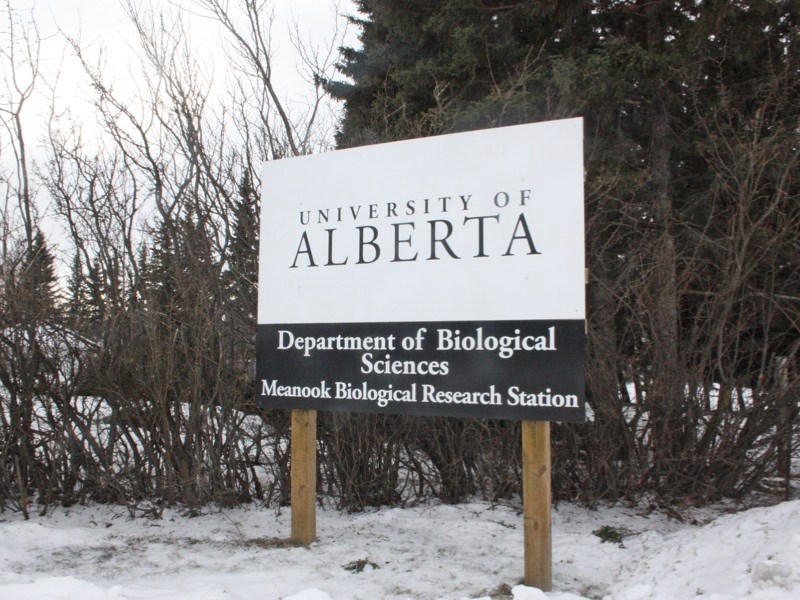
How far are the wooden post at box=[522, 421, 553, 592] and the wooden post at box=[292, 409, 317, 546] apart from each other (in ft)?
5.31

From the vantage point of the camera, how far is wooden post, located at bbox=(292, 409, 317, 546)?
15.3 feet

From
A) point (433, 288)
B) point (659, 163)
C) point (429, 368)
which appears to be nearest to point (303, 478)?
point (429, 368)

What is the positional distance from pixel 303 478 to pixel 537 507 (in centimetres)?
173

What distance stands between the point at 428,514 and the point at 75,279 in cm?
561

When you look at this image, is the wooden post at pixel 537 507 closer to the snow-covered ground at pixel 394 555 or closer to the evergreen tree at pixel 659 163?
the snow-covered ground at pixel 394 555

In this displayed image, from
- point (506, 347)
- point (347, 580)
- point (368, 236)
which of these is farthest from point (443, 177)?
point (347, 580)

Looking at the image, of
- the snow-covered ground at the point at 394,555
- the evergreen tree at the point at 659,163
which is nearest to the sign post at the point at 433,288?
the snow-covered ground at the point at 394,555

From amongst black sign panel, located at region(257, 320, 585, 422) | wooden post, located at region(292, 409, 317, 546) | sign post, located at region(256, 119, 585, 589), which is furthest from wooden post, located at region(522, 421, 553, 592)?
wooden post, located at region(292, 409, 317, 546)

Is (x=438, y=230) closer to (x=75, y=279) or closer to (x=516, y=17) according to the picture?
(x=516, y=17)

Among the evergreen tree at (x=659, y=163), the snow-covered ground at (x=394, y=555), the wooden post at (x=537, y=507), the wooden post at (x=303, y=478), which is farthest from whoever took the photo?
the evergreen tree at (x=659, y=163)

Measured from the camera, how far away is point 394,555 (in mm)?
4406

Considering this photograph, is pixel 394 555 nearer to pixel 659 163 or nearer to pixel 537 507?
pixel 537 507

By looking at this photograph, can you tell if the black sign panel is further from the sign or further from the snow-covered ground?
the snow-covered ground

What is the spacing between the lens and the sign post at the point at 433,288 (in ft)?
12.4
